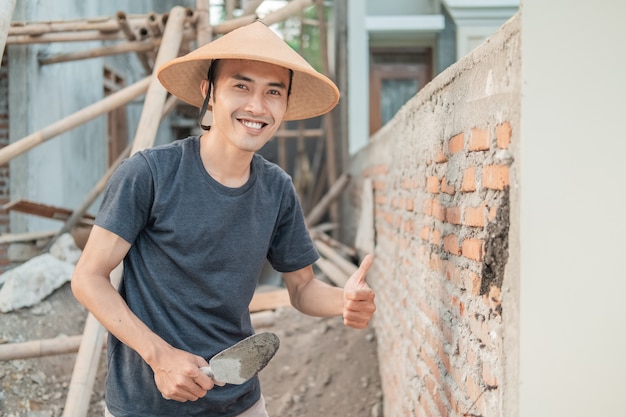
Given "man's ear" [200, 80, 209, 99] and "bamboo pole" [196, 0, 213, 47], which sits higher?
"bamboo pole" [196, 0, 213, 47]

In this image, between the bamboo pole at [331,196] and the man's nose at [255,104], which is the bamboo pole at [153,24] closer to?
the man's nose at [255,104]

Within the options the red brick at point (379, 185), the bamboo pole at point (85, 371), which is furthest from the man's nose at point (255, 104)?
the red brick at point (379, 185)

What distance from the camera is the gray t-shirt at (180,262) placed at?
1.94m

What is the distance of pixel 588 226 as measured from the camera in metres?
1.42

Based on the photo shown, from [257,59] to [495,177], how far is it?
78 centimetres

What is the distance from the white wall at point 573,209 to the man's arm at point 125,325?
0.87 metres

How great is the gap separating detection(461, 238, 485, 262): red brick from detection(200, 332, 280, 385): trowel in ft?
2.06

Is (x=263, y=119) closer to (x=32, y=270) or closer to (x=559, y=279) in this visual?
(x=559, y=279)

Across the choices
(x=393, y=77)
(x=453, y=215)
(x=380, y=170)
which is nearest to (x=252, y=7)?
(x=380, y=170)

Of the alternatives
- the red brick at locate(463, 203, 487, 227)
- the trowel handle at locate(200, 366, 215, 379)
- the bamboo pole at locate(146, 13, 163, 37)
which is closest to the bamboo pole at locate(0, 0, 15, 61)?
the trowel handle at locate(200, 366, 215, 379)

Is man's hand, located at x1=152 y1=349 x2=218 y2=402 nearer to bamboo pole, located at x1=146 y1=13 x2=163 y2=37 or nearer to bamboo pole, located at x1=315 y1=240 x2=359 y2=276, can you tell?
bamboo pole, located at x1=146 y1=13 x2=163 y2=37

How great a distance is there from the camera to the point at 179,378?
179 cm

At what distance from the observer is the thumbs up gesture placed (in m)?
2.04

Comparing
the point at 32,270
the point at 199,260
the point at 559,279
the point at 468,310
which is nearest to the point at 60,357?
the point at 32,270
